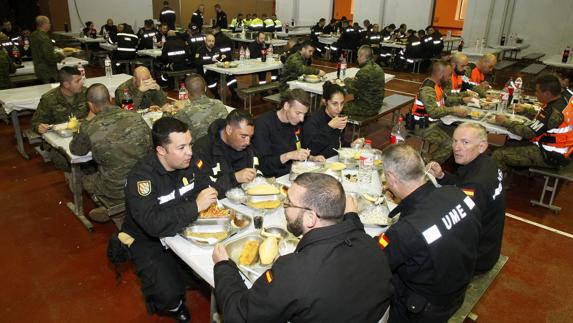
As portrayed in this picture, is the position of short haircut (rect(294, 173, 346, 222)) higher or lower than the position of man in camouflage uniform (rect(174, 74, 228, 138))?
higher

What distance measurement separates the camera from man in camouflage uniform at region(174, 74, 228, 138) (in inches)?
180

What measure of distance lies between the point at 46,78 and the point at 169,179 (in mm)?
5918

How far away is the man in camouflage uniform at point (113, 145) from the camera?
351 centimetres

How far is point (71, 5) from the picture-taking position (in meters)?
14.2

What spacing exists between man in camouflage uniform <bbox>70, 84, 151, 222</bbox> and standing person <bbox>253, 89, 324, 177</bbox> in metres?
1.08

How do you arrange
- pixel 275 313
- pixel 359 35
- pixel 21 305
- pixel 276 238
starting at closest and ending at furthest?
pixel 275 313, pixel 276 238, pixel 21 305, pixel 359 35

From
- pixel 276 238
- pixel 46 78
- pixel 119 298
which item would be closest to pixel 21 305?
pixel 119 298

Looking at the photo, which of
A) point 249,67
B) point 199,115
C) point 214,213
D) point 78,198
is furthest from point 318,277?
point 249,67

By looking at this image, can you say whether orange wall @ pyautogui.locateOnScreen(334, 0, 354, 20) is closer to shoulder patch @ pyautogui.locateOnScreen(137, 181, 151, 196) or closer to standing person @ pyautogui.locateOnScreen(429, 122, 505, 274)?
standing person @ pyautogui.locateOnScreen(429, 122, 505, 274)

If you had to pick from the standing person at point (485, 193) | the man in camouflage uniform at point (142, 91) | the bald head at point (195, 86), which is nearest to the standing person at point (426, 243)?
the standing person at point (485, 193)

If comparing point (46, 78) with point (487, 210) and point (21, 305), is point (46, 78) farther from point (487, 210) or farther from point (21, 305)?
point (487, 210)

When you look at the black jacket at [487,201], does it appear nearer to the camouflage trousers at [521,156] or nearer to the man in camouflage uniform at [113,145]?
the camouflage trousers at [521,156]

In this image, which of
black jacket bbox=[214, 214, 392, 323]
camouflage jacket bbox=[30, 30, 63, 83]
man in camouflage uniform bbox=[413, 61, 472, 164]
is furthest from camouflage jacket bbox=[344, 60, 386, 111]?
camouflage jacket bbox=[30, 30, 63, 83]

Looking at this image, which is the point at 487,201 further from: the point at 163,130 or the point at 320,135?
the point at 163,130
